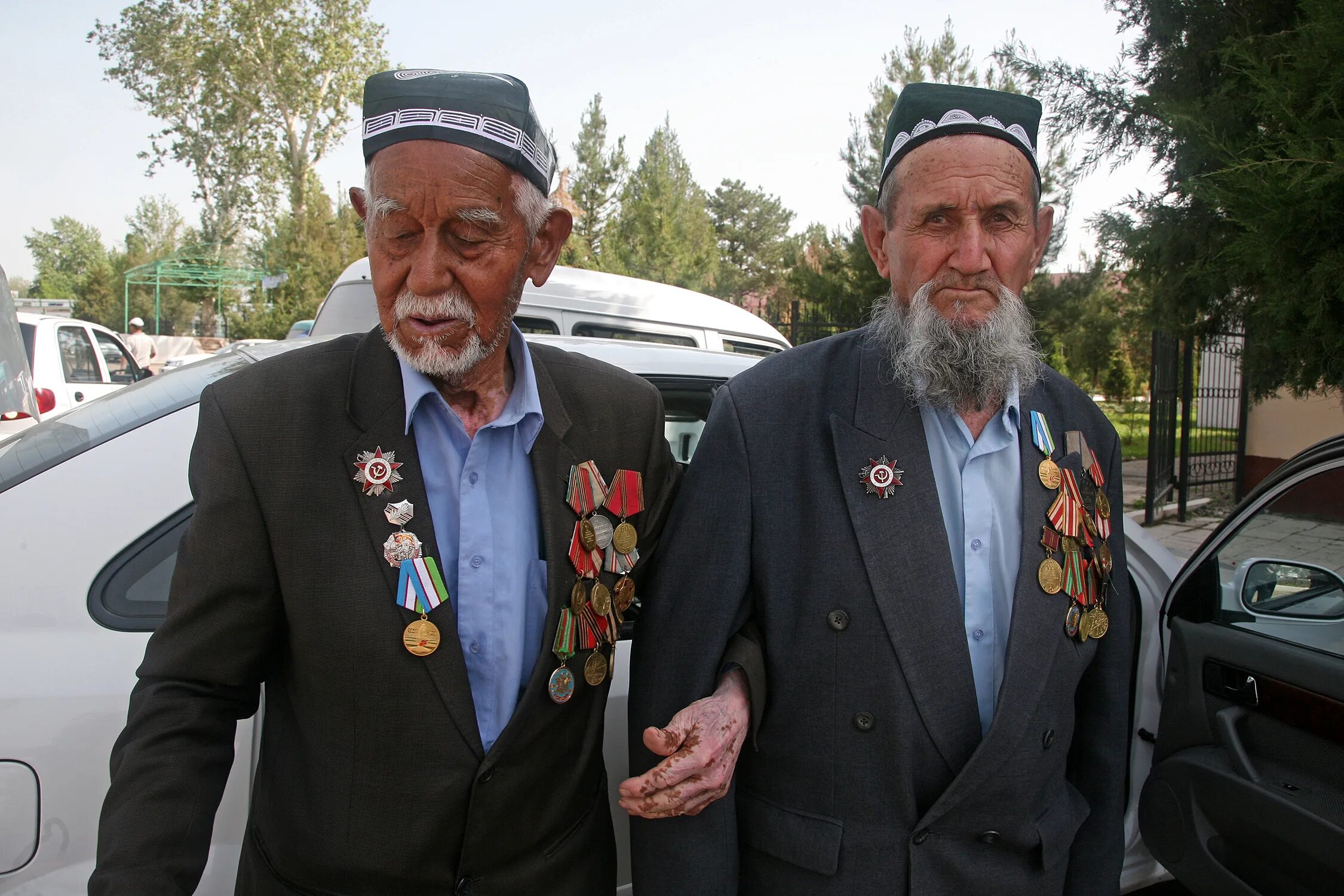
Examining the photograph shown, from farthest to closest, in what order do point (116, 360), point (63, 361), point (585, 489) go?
point (116, 360) → point (63, 361) → point (585, 489)

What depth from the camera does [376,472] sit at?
4.65 feet

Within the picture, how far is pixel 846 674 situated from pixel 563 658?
0.48 meters

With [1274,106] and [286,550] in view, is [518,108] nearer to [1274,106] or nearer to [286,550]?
[286,550]

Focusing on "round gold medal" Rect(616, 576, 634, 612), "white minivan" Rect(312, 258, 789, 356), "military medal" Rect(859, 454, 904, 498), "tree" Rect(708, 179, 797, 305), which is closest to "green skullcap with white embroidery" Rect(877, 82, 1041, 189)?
"military medal" Rect(859, 454, 904, 498)

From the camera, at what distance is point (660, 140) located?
25703 millimetres

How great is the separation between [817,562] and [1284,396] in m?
9.50

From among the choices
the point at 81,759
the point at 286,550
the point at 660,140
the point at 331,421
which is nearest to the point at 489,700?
the point at 286,550

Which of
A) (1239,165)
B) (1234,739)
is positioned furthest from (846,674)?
(1239,165)

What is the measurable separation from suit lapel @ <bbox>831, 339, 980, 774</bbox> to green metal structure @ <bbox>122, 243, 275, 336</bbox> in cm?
3418

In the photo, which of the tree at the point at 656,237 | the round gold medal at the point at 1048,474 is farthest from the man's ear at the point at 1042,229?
the tree at the point at 656,237

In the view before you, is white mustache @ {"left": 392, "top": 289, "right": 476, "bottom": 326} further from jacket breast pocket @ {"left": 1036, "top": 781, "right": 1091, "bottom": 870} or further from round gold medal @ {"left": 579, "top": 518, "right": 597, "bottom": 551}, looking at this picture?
jacket breast pocket @ {"left": 1036, "top": 781, "right": 1091, "bottom": 870}

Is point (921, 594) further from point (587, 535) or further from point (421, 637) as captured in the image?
point (421, 637)

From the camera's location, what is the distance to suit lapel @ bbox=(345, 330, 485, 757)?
1364mm

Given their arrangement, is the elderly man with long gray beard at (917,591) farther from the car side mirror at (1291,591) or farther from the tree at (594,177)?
the tree at (594,177)
